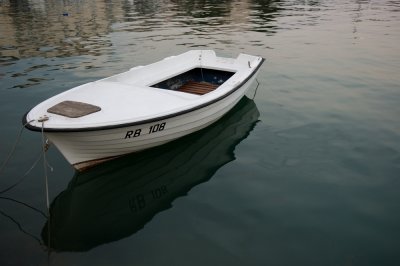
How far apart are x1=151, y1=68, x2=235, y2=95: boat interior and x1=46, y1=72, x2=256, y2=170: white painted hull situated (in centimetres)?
298

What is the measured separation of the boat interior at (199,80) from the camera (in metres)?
11.5

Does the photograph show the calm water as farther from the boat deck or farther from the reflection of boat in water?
the boat deck

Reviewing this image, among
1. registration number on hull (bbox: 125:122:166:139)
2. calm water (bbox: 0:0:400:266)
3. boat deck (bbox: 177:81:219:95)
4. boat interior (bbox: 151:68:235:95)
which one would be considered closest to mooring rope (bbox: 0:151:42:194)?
calm water (bbox: 0:0:400:266)

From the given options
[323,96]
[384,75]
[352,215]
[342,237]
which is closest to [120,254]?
[342,237]

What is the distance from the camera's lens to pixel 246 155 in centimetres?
836

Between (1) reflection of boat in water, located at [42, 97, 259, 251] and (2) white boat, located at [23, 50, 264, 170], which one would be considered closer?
(1) reflection of boat in water, located at [42, 97, 259, 251]

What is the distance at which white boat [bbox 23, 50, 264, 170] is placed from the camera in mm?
6543

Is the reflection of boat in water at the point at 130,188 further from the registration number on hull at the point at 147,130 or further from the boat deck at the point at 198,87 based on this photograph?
the boat deck at the point at 198,87

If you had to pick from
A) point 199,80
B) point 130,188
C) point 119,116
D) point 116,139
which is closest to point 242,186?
point 130,188

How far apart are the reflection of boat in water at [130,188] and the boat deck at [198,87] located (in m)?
2.30

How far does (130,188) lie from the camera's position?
7.09m

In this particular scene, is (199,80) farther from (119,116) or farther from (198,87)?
(119,116)

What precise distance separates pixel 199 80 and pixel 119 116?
19.6 ft

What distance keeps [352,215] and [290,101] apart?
243 inches
